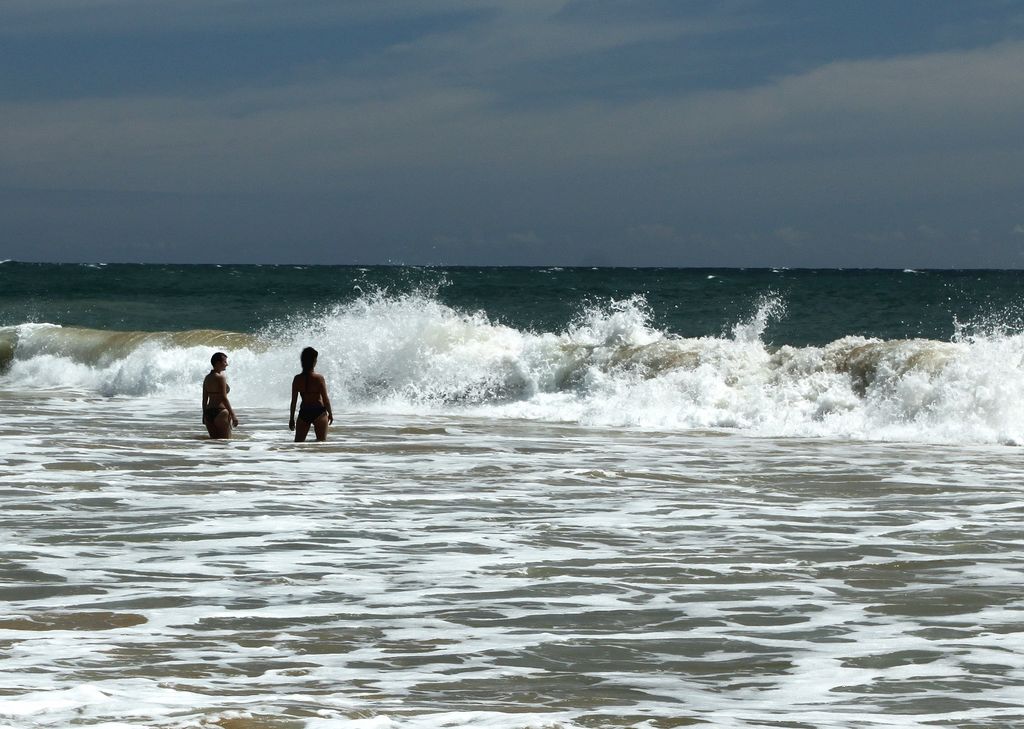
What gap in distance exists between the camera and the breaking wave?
57.6 ft

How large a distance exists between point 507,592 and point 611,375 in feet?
46.1

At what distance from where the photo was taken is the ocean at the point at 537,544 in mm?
5562

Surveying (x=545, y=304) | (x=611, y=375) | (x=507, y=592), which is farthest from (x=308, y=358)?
(x=545, y=304)

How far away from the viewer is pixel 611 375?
2138 cm

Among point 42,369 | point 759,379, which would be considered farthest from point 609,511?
point 42,369

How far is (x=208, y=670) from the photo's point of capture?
19.1ft

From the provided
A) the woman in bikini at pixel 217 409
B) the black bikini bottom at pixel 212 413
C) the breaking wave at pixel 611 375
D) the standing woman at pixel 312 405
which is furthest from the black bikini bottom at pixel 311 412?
the breaking wave at pixel 611 375

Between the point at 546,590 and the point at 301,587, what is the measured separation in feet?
4.54

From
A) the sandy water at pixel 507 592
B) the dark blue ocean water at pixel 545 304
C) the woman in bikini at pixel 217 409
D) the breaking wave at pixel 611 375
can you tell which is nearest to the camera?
the sandy water at pixel 507 592

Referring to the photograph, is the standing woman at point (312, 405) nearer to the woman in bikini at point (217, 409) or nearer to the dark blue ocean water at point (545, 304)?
the woman in bikini at point (217, 409)

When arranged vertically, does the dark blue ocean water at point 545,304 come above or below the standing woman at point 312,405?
above

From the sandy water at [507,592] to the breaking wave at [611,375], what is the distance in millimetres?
3809

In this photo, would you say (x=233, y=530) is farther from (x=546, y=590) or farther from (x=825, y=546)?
(x=825, y=546)

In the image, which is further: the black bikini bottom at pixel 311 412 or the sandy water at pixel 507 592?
the black bikini bottom at pixel 311 412
